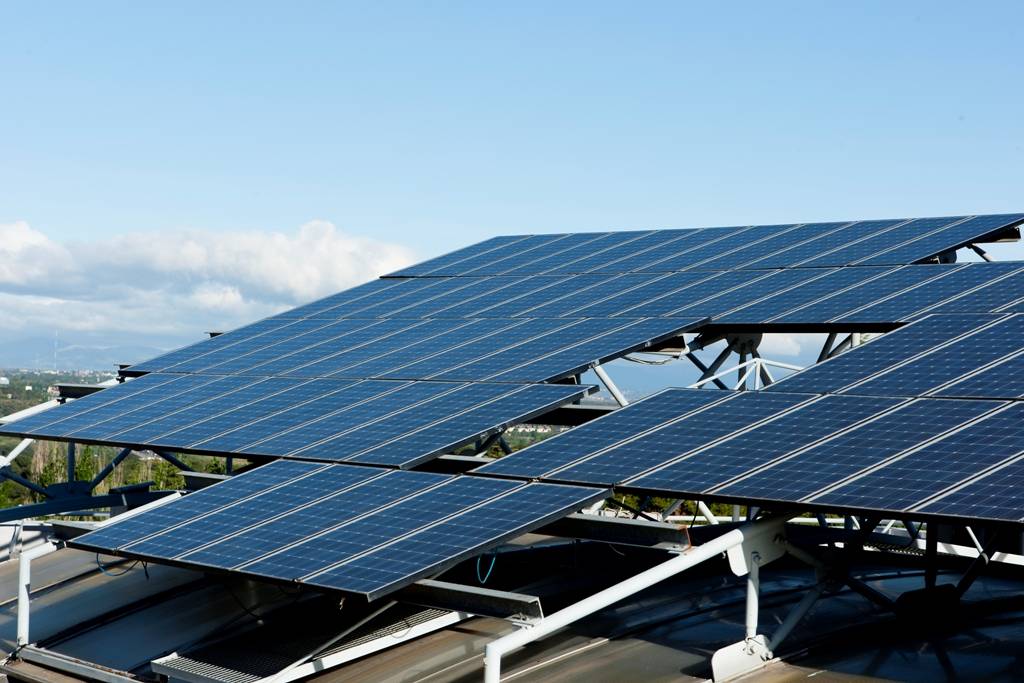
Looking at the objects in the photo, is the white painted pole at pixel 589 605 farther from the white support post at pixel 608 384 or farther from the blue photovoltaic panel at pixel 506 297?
the blue photovoltaic panel at pixel 506 297

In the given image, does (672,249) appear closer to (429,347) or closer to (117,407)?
(429,347)

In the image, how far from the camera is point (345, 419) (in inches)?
1045

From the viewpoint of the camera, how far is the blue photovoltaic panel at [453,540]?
17359 mm

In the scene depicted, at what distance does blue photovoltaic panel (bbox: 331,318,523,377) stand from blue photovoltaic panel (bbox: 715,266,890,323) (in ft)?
19.6

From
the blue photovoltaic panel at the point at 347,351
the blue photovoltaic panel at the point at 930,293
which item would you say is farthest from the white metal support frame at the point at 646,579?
the blue photovoltaic panel at the point at 347,351

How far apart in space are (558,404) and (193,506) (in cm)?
709

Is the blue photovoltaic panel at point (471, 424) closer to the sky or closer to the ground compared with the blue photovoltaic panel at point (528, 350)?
closer to the ground

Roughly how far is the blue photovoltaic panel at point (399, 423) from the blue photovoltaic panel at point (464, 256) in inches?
641

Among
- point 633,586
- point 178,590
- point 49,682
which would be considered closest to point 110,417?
point 178,590

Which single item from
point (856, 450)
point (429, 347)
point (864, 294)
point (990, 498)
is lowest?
point (990, 498)

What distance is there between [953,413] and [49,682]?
51.7 ft

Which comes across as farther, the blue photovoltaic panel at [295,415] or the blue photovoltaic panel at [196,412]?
the blue photovoltaic panel at [196,412]

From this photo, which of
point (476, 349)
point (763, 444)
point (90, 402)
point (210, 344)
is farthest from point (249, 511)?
point (210, 344)

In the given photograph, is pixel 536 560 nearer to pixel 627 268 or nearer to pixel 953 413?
pixel 953 413
